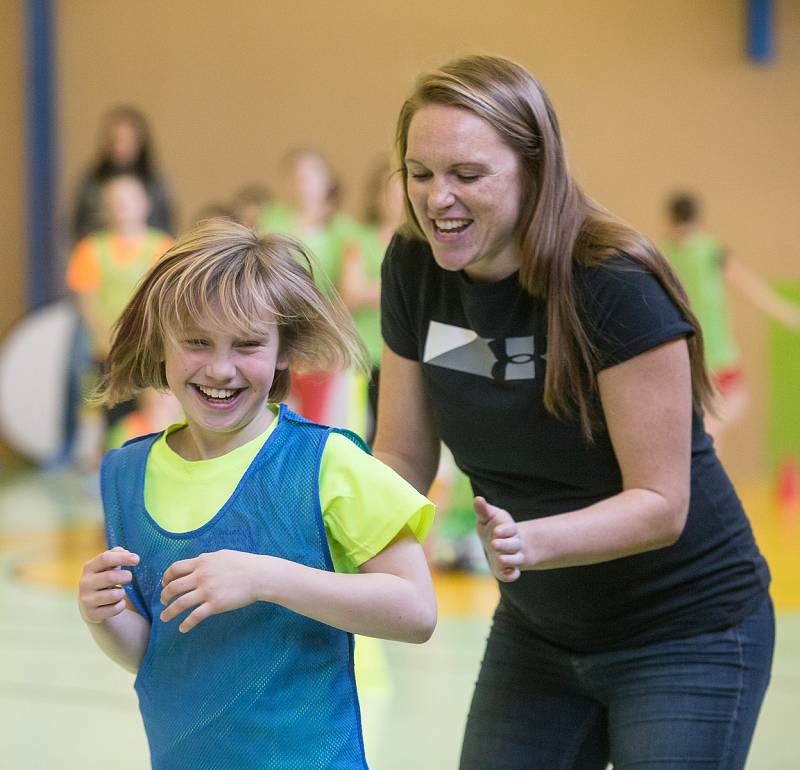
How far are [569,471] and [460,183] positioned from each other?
0.45m

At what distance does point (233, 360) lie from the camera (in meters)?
1.65

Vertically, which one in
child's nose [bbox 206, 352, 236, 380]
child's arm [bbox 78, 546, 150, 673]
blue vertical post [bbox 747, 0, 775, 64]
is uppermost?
blue vertical post [bbox 747, 0, 775, 64]

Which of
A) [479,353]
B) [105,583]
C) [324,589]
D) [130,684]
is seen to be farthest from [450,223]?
[130,684]

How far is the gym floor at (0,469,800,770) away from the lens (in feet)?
11.0

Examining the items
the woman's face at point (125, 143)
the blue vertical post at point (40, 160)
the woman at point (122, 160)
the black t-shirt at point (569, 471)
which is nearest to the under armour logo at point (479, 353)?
the black t-shirt at point (569, 471)

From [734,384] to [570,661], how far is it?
565 cm

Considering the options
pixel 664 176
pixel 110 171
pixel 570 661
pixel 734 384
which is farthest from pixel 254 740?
pixel 664 176

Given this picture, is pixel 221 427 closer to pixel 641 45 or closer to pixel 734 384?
pixel 734 384

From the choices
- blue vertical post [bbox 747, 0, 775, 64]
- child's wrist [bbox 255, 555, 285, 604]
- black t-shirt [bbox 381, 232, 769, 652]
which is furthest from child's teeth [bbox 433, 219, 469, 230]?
blue vertical post [bbox 747, 0, 775, 64]

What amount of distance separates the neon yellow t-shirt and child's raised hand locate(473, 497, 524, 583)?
7 centimetres

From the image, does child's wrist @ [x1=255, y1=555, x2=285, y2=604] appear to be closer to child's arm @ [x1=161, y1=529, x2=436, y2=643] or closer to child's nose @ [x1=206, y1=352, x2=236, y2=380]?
child's arm @ [x1=161, y1=529, x2=436, y2=643]

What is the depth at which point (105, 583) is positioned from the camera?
1563 mm

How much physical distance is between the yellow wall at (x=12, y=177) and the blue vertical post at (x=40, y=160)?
10 centimetres

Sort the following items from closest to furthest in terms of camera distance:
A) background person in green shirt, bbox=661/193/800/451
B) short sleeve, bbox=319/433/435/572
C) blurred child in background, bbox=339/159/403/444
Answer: short sleeve, bbox=319/433/435/572
blurred child in background, bbox=339/159/403/444
background person in green shirt, bbox=661/193/800/451
